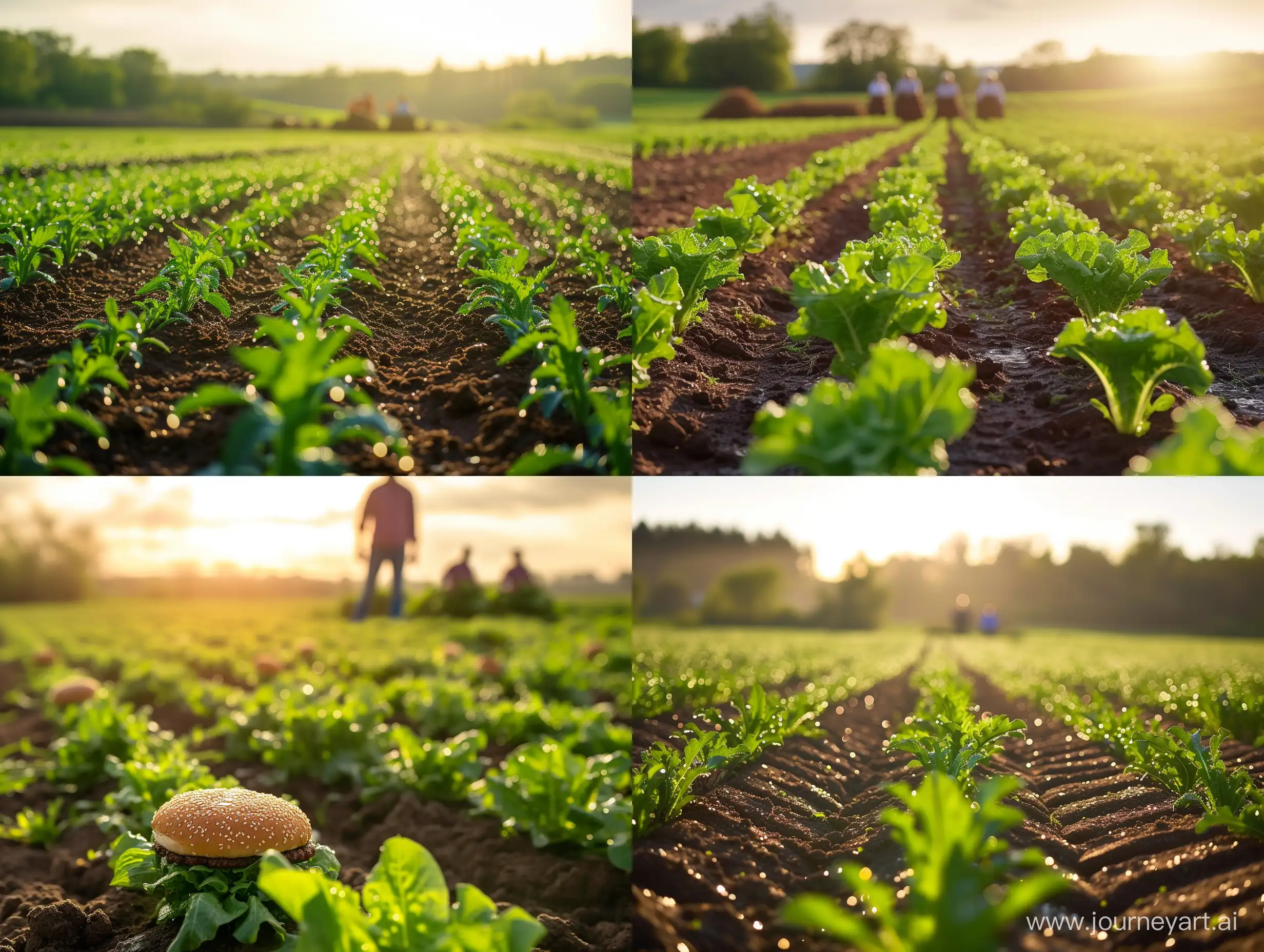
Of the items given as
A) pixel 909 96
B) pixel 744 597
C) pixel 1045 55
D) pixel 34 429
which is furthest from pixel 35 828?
pixel 1045 55

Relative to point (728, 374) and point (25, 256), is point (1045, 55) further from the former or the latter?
point (25, 256)

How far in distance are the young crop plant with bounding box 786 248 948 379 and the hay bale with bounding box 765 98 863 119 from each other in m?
2.99

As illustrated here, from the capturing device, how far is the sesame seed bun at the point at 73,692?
6344 millimetres

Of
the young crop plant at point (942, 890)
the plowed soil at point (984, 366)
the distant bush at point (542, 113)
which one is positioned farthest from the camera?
the distant bush at point (542, 113)

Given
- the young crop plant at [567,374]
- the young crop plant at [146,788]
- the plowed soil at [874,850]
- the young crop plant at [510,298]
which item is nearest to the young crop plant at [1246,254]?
the plowed soil at [874,850]

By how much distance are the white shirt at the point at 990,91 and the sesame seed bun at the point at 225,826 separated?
6.14 meters

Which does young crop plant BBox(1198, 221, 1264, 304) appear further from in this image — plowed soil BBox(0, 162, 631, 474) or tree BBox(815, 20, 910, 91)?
plowed soil BBox(0, 162, 631, 474)

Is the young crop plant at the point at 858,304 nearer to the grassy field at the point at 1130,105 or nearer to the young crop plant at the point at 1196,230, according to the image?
the grassy field at the point at 1130,105

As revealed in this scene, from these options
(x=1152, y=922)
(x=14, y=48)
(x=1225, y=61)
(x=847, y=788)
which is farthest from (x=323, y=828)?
(x=14, y=48)

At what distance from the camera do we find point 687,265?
4.50 meters

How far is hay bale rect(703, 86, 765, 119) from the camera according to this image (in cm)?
597

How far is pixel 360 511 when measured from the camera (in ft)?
19.1

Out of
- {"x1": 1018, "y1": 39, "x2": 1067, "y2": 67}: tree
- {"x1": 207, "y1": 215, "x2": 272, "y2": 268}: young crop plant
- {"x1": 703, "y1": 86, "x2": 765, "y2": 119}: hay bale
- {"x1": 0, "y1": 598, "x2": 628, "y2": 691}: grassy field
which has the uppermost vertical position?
{"x1": 1018, "y1": 39, "x2": 1067, "y2": 67}: tree

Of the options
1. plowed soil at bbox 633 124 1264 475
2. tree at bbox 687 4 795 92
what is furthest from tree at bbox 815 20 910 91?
plowed soil at bbox 633 124 1264 475
